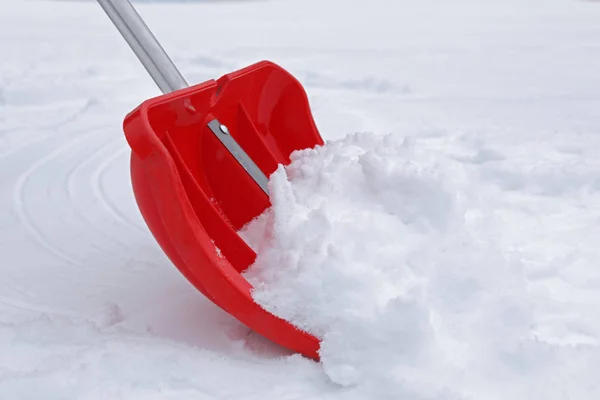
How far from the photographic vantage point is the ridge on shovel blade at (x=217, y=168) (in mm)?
1019

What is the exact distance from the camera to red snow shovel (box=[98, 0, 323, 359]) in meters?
1.02

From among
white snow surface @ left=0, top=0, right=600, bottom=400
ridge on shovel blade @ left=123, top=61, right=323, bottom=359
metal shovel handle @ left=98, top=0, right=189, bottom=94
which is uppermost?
metal shovel handle @ left=98, top=0, right=189, bottom=94

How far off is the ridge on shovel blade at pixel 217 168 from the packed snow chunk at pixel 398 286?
46mm

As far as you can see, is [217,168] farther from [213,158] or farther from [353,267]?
[353,267]

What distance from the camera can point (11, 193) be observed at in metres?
1.90

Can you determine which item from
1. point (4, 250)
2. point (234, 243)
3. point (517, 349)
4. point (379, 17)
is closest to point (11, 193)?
point (4, 250)

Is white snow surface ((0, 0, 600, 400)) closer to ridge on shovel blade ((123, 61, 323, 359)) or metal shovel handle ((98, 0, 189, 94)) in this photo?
ridge on shovel blade ((123, 61, 323, 359))

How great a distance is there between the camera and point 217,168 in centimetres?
135

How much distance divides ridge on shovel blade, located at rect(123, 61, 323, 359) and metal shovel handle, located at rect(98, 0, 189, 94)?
0.30 feet

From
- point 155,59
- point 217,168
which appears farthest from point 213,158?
point 155,59

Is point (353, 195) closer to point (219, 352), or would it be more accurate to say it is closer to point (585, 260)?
point (219, 352)

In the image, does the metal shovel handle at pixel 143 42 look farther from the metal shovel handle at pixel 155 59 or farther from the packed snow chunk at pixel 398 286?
the packed snow chunk at pixel 398 286

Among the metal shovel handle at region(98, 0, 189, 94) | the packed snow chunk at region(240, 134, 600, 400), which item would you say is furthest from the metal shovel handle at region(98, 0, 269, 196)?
the packed snow chunk at region(240, 134, 600, 400)

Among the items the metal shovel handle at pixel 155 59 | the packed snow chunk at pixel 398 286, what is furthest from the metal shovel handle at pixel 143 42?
the packed snow chunk at pixel 398 286
